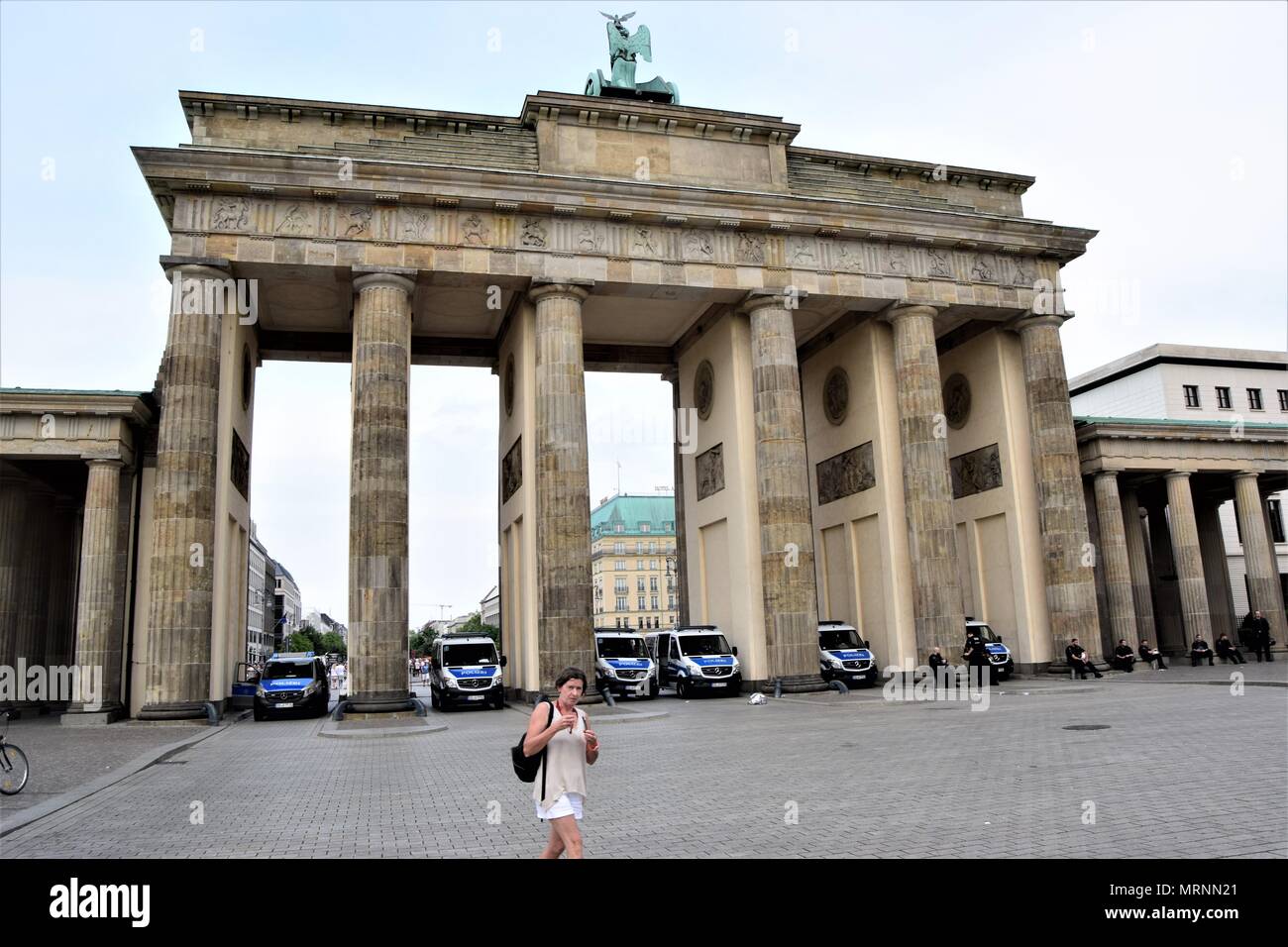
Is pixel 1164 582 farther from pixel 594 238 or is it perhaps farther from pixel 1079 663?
pixel 594 238

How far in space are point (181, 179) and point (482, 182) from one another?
855 cm

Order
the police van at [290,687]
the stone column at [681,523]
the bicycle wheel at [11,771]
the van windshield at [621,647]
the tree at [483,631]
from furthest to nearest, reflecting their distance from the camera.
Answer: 1. the tree at [483,631]
2. the stone column at [681,523]
3. the van windshield at [621,647]
4. the police van at [290,687]
5. the bicycle wheel at [11,771]

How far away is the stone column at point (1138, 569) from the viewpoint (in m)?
39.6

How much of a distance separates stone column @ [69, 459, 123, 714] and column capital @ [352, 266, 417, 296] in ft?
29.2

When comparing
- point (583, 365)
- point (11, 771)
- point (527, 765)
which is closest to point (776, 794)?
point (527, 765)

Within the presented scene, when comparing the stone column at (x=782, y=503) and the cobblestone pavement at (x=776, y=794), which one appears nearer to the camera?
the cobblestone pavement at (x=776, y=794)

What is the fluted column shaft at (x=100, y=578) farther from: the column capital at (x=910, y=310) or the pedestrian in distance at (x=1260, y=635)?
the pedestrian in distance at (x=1260, y=635)

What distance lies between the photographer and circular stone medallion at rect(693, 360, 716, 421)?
3525 centimetres

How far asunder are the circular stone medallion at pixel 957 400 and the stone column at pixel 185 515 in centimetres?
2765

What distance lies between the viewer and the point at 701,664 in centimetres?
3023

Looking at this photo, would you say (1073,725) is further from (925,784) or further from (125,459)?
(125,459)

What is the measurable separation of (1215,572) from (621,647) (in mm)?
32013

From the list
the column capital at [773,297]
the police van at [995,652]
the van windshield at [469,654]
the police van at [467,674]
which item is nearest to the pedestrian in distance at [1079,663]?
the police van at [995,652]
